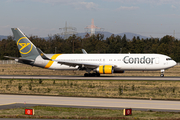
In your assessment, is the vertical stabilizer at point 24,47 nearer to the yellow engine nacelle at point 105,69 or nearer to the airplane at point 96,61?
the airplane at point 96,61

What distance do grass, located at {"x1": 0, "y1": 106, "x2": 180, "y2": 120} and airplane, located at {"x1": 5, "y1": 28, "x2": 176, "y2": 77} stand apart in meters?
28.5

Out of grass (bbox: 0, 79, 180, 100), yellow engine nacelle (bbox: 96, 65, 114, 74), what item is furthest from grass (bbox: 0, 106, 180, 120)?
yellow engine nacelle (bbox: 96, 65, 114, 74)

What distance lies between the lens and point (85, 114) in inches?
614

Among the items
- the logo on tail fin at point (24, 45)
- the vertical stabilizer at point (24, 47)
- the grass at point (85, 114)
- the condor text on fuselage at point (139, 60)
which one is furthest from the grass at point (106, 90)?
the logo on tail fin at point (24, 45)

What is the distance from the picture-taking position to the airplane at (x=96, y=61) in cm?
4644

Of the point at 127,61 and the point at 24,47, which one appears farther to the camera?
the point at 24,47

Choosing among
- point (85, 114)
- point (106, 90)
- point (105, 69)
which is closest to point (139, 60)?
point (105, 69)

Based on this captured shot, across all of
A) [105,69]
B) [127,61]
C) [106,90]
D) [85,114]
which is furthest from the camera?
[127,61]

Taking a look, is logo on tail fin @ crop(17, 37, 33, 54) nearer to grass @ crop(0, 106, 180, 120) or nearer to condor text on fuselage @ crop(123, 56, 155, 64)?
condor text on fuselage @ crop(123, 56, 155, 64)

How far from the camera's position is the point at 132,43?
472 feet

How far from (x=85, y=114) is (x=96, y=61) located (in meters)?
33.0

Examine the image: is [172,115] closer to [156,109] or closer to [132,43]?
[156,109]

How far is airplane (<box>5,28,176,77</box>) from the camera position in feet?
152

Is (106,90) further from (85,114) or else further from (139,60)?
(139,60)
